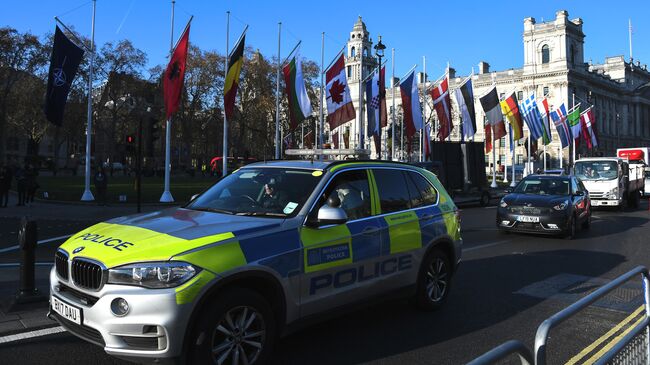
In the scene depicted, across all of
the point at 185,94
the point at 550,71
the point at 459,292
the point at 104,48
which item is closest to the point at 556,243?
the point at 459,292

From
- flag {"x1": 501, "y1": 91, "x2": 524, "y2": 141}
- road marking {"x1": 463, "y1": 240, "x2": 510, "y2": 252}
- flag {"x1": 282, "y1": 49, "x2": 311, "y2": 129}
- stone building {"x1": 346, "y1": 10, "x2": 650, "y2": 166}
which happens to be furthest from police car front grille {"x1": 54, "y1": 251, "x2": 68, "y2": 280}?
stone building {"x1": 346, "y1": 10, "x2": 650, "y2": 166}

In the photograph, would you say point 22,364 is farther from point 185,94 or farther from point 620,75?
point 620,75

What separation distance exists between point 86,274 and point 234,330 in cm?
116

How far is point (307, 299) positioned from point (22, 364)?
7.96ft

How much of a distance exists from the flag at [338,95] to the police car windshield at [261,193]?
21263 millimetres

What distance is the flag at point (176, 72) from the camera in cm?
1952

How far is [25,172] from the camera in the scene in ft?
66.4

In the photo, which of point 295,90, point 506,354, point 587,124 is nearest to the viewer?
point 506,354

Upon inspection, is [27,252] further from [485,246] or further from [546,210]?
[546,210]

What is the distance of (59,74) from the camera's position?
63.5 feet

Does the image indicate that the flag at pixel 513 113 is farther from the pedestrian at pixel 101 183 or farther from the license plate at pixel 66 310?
the license plate at pixel 66 310

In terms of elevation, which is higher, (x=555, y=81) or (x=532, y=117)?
(x=555, y=81)

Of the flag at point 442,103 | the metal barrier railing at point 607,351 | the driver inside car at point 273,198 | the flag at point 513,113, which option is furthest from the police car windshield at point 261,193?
the flag at point 513,113

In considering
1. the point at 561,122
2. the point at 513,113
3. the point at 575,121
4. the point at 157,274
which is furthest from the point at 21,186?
the point at 575,121
